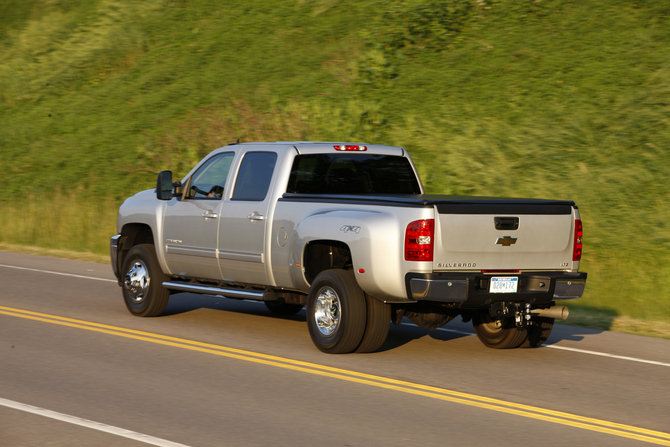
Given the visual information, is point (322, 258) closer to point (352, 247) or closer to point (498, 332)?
point (352, 247)

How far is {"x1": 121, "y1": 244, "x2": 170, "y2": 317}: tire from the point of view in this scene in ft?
36.1

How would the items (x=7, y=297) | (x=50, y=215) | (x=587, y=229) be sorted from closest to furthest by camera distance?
(x=7, y=297), (x=587, y=229), (x=50, y=215)

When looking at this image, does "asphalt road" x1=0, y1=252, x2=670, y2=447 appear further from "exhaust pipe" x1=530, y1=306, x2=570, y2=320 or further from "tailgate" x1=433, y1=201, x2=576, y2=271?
"tailgate" x1=433, y1=201, x2=576, y2=271

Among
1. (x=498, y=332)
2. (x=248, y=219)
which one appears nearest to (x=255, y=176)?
(x=248, y=219)

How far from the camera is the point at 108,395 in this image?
22.6ft

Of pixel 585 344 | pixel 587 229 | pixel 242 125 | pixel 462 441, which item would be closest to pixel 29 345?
pixel 462 441

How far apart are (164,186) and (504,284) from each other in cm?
441

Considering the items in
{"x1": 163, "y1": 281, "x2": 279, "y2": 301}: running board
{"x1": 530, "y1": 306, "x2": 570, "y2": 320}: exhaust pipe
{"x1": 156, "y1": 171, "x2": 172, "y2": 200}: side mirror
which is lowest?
{"x1": 163, "y1": 281, "x2": 279, "y2": 301}: running board

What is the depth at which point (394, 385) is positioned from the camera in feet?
24.5

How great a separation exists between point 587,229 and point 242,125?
12.0 metres

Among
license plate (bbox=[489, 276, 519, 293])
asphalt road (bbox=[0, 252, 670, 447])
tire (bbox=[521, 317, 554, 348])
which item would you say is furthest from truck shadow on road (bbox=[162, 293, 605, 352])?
license plate (bbox=[489, 276, 519, 293])

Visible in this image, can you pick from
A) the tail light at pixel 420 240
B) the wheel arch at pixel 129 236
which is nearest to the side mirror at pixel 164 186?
the wheel arch at pixel 129 236

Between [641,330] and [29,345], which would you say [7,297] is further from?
[641,330]

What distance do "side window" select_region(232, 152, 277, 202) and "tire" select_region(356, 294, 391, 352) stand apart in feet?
6.33
